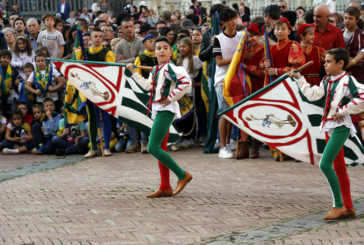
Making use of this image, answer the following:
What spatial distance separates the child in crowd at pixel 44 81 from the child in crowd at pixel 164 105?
4.74m

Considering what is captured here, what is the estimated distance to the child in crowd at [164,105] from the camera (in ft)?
25.8

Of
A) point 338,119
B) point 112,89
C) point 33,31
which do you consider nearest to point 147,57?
point 112,89

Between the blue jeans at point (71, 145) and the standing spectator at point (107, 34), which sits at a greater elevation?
the standing spectator at point (107, 34)

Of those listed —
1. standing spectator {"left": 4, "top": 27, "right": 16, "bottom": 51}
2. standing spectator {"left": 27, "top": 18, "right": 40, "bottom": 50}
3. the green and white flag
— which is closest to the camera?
the green and white flag

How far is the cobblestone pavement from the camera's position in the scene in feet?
20.6

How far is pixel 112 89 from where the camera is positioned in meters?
10.4

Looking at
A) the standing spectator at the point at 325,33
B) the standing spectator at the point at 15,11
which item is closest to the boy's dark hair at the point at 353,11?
the standing spectator at the point at 325,33

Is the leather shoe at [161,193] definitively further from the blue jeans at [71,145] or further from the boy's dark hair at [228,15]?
the blue jeans at [71,145]

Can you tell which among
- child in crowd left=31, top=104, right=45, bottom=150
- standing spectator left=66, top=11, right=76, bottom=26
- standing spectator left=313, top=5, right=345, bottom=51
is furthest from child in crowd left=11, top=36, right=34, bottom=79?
standing spectator left=66, top=11, right=76, bottom=26

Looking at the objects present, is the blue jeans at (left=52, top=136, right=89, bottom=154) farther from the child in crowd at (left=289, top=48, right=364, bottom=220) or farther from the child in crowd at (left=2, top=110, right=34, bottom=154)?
the child in crowd at (left=289, top=48, right=364, bottom=220)

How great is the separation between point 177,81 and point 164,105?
286 millimetres

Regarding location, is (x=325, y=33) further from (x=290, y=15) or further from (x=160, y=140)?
(x=160, y=140)

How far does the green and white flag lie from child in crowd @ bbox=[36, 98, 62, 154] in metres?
1.63

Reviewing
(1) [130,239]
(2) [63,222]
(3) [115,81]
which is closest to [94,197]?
(2) [63,222]
